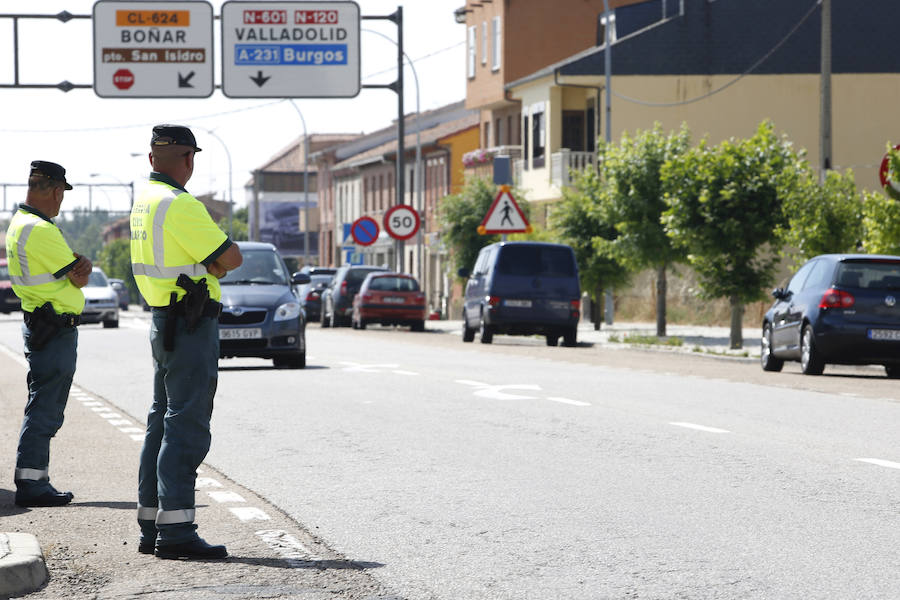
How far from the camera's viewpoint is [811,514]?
853 centimetres

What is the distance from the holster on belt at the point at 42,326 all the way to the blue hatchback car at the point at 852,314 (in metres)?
13.6

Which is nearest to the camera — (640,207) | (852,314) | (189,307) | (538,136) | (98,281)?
(189,307)

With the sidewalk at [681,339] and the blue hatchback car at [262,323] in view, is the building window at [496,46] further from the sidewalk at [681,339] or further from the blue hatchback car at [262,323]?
the blue hatchback car at [262,323]

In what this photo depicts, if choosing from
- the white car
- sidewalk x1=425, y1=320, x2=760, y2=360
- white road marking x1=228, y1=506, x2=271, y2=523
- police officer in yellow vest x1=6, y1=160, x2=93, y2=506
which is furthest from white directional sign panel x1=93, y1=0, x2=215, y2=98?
white road marking x1=228, y1=506, x2=271, y2=523

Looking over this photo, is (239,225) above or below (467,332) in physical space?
above

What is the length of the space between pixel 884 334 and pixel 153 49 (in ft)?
62.4

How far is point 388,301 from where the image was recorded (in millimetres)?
43750

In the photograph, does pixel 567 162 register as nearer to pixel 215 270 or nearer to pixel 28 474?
pixel 28 474

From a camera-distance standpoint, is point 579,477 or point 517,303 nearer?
point 579,477

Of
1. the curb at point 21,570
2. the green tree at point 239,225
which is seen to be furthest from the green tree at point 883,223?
the green tree at point 239,225

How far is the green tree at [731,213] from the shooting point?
30875 millimetres

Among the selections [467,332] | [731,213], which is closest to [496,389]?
[731,213]

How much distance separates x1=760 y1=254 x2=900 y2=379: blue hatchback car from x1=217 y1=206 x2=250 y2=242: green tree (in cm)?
11133

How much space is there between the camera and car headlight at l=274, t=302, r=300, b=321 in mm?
22469
